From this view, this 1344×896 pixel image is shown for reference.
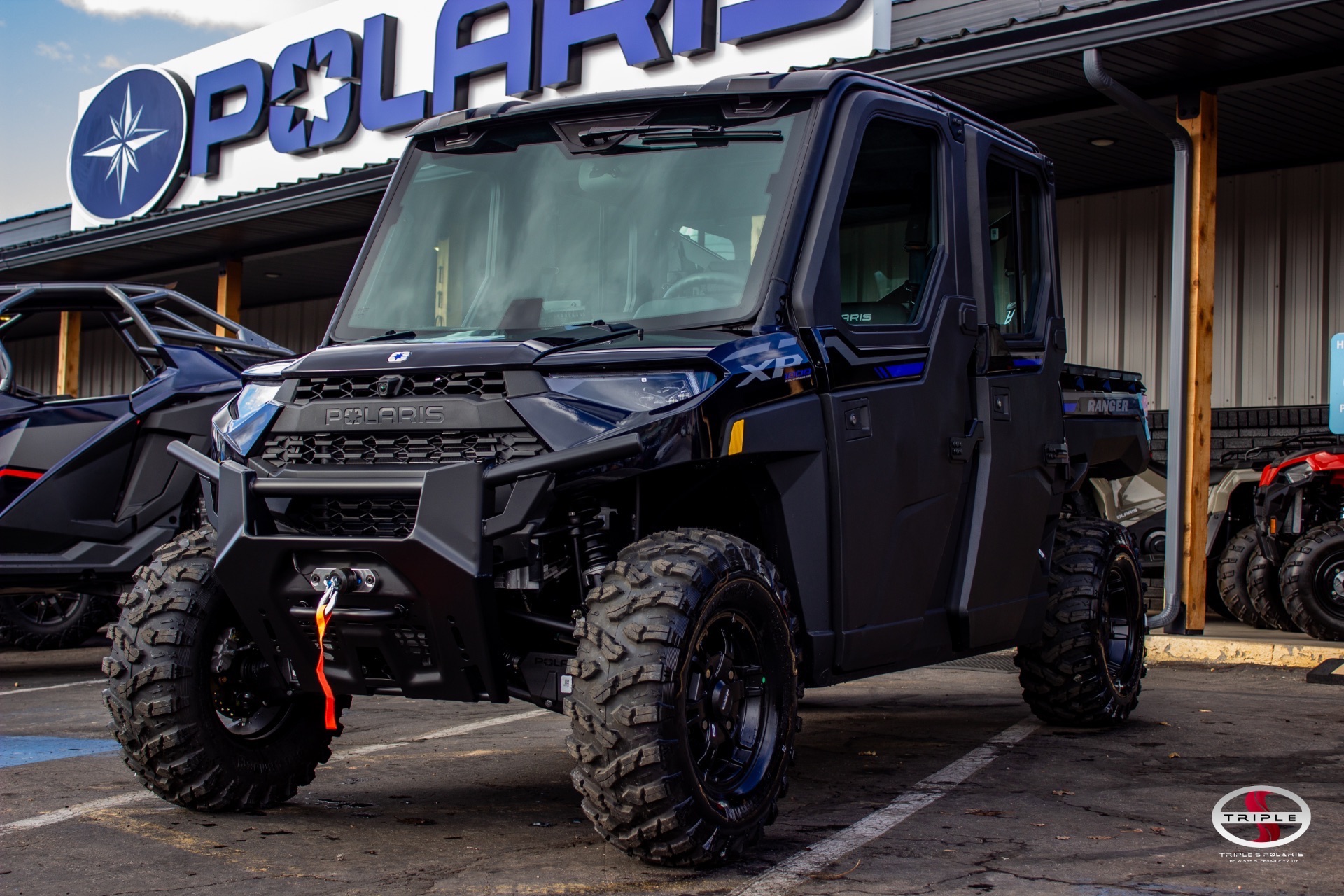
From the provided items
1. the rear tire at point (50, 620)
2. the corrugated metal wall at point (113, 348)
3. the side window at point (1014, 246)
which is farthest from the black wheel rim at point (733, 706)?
the corrugated metal wall at point (113, 348)

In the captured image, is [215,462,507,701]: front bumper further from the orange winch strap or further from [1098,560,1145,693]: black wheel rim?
[1098,560,1145,693]: black wheel rim

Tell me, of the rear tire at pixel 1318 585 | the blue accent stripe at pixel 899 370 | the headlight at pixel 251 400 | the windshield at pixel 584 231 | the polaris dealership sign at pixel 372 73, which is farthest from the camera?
the polaris dealership sign at pixel 372 73

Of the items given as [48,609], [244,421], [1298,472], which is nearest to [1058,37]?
[1298,472]

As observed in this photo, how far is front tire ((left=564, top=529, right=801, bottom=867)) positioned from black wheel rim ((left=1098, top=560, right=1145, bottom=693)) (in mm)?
3238

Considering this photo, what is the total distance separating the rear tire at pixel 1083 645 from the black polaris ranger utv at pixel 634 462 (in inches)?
28.2

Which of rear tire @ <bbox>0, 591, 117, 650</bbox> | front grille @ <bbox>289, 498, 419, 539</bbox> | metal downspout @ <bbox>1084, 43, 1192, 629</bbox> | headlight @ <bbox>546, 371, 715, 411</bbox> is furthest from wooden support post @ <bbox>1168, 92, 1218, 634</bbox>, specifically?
rear tire @ <bbox>0, 591, 117, 650</bbox>

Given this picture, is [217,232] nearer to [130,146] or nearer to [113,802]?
[130,146]

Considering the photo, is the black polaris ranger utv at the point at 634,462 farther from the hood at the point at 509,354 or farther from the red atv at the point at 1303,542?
the red atv at the point at 1303,542

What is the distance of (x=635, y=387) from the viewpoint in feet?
13.9

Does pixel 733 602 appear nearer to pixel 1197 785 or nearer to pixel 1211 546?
pixel 1197 785

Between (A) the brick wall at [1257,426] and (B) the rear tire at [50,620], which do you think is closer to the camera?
(B) the rear tire at [50,620]

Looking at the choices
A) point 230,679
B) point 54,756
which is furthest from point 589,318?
point 54,756

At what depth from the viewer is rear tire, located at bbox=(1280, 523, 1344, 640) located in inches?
416

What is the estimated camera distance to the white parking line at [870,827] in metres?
4.04
